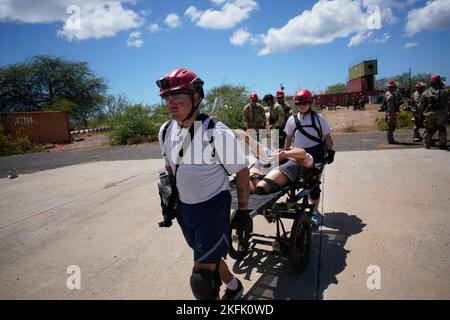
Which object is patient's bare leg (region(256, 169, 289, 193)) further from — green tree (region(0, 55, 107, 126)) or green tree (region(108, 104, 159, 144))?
green tree (region(0, 55, 107, 126))

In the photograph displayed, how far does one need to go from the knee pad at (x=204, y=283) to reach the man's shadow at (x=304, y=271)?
0.73 metres

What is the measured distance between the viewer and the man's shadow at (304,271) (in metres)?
2.99

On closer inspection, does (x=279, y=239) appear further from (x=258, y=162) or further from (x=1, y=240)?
(x=1, y=240)

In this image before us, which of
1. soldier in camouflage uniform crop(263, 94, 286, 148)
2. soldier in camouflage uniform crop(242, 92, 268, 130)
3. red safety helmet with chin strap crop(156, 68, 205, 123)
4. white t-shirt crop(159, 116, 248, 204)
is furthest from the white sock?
soldier in camouflage uniform crop(242, 92, 268, 130)

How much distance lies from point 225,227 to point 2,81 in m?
Result: 44.9

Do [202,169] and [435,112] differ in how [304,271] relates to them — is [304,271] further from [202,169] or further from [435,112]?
[435,112]

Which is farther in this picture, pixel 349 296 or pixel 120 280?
pixel 120 280

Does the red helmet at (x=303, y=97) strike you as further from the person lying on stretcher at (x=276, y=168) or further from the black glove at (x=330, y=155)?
the person lying on stretcher at (x=276, y=168)

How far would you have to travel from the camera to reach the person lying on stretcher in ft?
11.0

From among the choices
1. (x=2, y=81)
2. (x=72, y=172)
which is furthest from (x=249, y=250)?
(x=2, y=81)
